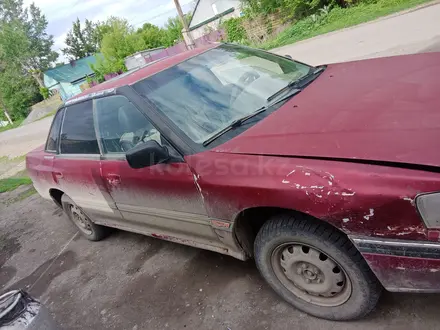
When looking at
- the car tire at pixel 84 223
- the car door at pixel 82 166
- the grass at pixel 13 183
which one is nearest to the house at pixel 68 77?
the grass at pixel 13 183

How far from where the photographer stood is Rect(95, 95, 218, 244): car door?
2.39 meters

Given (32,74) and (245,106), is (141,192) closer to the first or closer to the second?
(245,106)

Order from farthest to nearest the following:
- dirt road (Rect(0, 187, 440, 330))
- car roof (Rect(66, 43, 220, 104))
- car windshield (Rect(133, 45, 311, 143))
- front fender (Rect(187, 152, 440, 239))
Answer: car roof (Rect(66, 43, 220, 104)) → car windshield (Rect(133, 45, 311, 143)) → dirt road (Rect(0, 187, 440, 330)) → front fender (Rect(187, 152, 440, 239))

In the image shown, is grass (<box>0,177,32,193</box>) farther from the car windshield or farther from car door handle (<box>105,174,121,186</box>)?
the car windshield

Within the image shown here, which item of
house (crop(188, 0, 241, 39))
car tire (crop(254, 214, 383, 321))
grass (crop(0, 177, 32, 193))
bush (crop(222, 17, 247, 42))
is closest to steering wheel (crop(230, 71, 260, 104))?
car tire (crop(254, 214, 383, 321))

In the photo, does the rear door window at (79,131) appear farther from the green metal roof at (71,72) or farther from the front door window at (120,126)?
the green metal roof at (71,72)

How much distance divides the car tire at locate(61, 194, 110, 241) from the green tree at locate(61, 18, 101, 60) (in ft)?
226

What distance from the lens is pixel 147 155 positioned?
7.32 ft

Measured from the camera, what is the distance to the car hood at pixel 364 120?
1.64 meters

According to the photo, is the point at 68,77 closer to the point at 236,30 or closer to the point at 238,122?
the point at 236,30

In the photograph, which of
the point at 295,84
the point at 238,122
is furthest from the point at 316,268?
the point at 295,84

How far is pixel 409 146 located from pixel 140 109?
5.79 feet

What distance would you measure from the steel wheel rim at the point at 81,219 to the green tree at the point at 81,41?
68.9 meters

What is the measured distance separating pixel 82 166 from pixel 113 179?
522 millimetres
